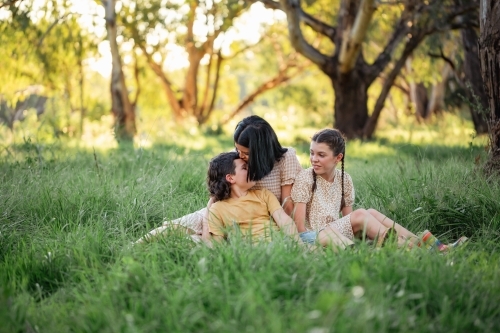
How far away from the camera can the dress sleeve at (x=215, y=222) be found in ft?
14.0

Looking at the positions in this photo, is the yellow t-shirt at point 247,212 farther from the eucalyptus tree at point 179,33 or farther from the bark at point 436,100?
Result: the bark at point 436,100

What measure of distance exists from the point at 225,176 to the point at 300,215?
60 centimetres

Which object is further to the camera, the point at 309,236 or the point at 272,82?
the point at 272,82

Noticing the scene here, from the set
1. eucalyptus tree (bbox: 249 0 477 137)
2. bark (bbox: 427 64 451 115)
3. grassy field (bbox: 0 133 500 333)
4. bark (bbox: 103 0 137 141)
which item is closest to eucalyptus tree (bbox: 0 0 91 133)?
bark (bbox: 103 0 137 141)

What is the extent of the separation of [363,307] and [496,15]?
378cm

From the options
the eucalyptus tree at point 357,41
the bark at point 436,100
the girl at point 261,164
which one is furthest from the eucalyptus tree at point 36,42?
the bark at point 436,100

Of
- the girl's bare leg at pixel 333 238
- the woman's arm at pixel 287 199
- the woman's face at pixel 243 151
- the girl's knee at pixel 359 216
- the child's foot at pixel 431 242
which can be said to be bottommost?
the child's foot at pixel 431 242

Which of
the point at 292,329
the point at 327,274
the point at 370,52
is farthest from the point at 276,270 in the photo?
the point at 370,52

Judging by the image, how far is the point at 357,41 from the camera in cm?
1067

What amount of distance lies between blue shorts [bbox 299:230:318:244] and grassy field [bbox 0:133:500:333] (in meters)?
0.53

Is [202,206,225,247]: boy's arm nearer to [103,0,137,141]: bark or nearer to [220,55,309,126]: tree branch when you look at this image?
[103,0,137,141]: bark

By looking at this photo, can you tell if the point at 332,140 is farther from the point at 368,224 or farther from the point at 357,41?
the point at 357,41

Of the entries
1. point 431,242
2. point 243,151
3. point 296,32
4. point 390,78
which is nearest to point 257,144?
point 243,151

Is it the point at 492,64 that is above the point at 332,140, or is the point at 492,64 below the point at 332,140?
above
